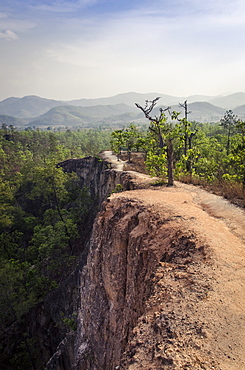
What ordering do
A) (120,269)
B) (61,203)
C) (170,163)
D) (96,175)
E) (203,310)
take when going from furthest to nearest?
(61,203) → (96,175) → (170,163) → (120,269) → (203,310)

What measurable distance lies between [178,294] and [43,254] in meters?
23.0

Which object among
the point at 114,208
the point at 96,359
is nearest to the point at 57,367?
the point at 96,359

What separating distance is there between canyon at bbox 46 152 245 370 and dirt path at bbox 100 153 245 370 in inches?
0.7

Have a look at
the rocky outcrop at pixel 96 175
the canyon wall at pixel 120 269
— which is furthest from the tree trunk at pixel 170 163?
the rocky outcrop at pixel 96 175

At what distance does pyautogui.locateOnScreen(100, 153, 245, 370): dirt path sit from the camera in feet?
13.1

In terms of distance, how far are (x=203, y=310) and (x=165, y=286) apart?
1.16m

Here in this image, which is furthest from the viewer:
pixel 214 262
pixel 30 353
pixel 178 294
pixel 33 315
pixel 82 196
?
pixel 82 196

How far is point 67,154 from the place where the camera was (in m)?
62.0

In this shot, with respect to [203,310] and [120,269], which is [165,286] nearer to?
[203,310]

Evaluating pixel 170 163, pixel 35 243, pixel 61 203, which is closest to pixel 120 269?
pixel 170 163

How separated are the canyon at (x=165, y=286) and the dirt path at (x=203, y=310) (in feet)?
0.06

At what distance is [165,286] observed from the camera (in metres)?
5.84

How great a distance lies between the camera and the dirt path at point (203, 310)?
4.00m

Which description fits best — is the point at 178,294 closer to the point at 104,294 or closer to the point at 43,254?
the point at 104,294
